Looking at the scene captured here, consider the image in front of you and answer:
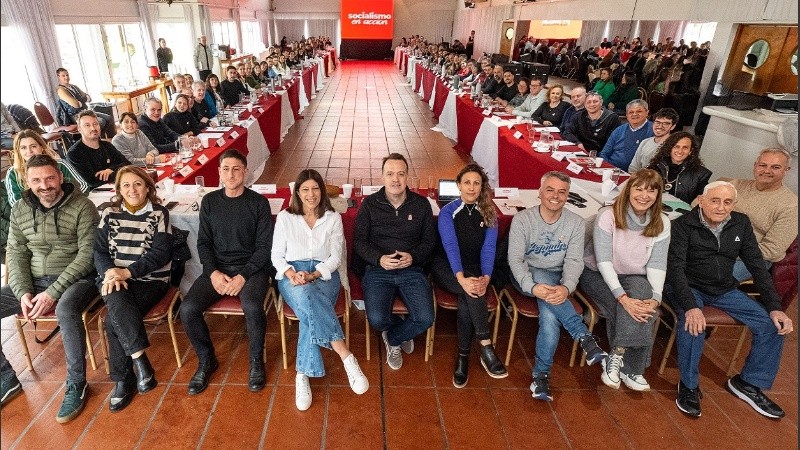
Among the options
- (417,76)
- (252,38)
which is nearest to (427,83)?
(417,76)

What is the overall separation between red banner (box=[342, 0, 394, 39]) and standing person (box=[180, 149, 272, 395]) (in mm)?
19895

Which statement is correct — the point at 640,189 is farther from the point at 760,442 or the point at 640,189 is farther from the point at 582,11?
the point at 582,11

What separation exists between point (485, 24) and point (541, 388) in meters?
16.6

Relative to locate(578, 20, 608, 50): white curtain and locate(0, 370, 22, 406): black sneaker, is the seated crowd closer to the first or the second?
locate(0, 370, 22, 406): black sneaker

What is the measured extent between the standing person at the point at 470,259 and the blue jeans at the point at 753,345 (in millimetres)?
992

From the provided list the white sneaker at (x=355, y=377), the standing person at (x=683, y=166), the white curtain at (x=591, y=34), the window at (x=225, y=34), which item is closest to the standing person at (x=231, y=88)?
the white sneaker at (x=355, y=377)

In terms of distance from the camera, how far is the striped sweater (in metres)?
2.52

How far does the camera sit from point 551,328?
2551mm

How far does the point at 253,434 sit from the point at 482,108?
17.6 ft

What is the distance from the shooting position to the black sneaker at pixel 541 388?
2.51 metres

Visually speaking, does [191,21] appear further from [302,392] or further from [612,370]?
[612,370]

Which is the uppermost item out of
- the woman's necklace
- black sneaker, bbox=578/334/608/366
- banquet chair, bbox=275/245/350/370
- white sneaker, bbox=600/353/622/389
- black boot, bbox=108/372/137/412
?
the woman's necklace

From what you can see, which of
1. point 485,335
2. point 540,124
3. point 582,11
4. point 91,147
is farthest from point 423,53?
point 485,335

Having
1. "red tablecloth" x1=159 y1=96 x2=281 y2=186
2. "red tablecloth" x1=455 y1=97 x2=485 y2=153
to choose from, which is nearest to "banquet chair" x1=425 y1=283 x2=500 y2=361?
"red tablecloth" x1=159 y1=96 x2=281 y2=186
